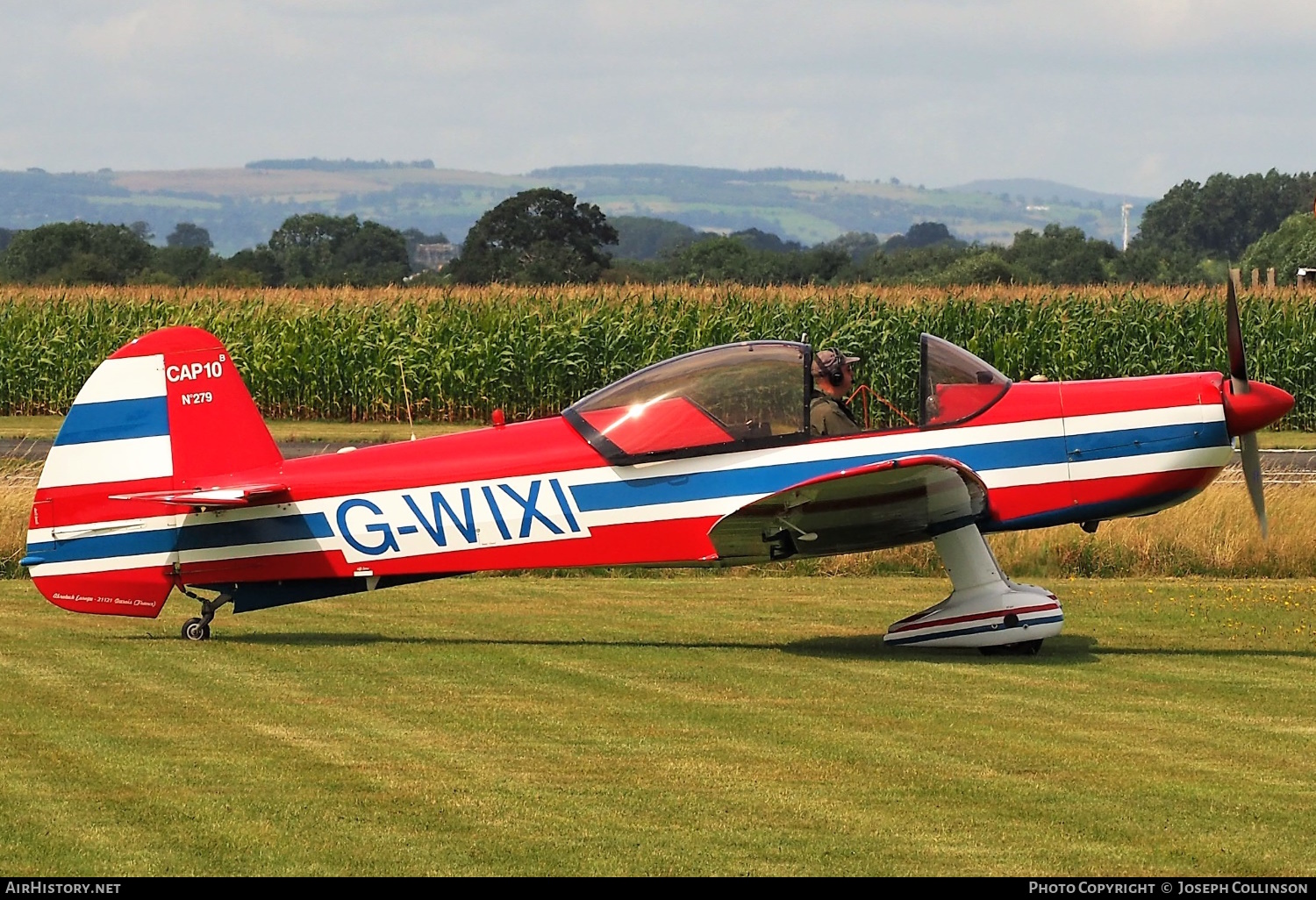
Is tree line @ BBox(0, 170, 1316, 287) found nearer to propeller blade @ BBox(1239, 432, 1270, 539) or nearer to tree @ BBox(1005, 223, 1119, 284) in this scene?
tree @ BBox(1005, 223, 1119, 284)

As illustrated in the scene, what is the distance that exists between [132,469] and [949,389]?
5.34 m

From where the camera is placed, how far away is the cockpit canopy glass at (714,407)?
11062 mm

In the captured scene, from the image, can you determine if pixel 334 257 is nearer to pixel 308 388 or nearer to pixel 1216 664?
pixel 308 388

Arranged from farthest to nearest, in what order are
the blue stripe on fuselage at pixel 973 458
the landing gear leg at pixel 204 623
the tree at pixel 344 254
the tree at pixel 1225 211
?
the tree at pixel 1225 211, the tree at pixel 344 254, the landing gear leg at pixel 204 623, the blue stripe on fuselage at pixel 973 458

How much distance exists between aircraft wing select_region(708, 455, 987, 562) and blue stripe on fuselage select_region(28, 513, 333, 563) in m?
2.68

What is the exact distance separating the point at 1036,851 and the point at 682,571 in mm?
10153

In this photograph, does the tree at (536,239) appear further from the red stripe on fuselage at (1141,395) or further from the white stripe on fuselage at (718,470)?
the red stripe on fuselage at (1141,395)

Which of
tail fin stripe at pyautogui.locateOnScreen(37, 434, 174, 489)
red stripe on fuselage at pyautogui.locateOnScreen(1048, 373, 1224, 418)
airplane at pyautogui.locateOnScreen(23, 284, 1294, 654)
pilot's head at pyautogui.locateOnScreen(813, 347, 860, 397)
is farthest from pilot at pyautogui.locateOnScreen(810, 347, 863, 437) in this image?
tail fin stripe at pyautogui.locateOnScreen(37, 434, 174, 489)

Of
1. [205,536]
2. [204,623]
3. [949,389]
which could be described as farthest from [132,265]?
[949,389]

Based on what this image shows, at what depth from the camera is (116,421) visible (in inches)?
457

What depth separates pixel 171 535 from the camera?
11.5m

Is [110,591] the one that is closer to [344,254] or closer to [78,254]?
[78,254]

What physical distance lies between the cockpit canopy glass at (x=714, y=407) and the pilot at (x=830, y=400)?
0.10 m

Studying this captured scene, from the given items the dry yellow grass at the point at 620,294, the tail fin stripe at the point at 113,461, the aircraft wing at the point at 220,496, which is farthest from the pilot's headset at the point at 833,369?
the dry yellow grass at the point at 620,294
